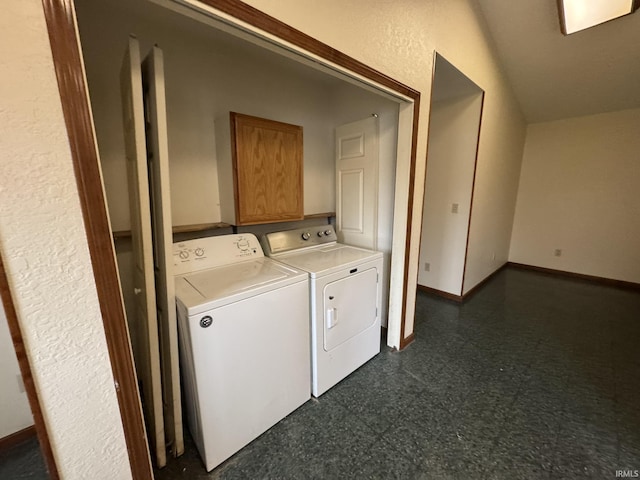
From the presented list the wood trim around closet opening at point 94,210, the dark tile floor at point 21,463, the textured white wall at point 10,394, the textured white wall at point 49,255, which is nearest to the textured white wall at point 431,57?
the wood trim around closet opening at point 94,210

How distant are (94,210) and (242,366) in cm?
97

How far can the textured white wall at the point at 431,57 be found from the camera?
1254mm

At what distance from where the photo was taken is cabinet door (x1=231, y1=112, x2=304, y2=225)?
5.68 ft

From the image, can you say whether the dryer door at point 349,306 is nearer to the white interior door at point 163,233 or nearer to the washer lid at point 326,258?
the washer lid at point 326,258

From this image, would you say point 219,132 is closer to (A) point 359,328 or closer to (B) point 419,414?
(A) point 359,328

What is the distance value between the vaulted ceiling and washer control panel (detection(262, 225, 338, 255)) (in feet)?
7.81

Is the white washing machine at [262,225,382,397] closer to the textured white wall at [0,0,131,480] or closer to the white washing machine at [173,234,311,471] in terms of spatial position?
the white washing machine at [173,234,311,471]

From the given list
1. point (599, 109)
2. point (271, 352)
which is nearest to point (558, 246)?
point (599, 109)

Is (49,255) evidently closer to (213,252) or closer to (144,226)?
(144,226)

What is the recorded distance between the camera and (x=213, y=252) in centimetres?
170

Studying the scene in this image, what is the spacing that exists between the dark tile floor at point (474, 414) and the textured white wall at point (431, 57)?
1.99 feet

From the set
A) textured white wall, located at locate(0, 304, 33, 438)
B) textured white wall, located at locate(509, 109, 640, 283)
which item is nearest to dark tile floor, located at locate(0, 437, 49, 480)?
textured white wall, located at locate(0, 304, 33, 438)

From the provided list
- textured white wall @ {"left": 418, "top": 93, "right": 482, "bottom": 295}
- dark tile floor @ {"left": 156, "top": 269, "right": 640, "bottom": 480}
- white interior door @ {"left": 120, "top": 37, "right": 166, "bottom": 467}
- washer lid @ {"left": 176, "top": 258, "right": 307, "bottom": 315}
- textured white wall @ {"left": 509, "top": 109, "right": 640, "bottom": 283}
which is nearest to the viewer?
white interior door @ {"left": 120, "top": 37, "right": 166, "bottom": 467}

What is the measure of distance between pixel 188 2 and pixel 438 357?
2.59 meters
